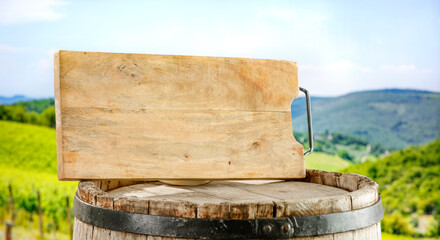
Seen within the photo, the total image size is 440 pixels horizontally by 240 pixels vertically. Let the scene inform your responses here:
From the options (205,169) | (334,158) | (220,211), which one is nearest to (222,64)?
(205,169)

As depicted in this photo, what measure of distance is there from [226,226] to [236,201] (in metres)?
0.18

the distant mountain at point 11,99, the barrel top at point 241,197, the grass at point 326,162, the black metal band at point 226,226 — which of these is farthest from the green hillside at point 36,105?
the black metal band at point 226,226

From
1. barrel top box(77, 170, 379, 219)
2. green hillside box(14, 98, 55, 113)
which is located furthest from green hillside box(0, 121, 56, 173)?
barrel top box(77, 170, 379, 219)

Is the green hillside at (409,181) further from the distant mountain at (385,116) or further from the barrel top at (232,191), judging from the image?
the barrel top at (232,191)

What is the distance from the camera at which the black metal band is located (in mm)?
1054

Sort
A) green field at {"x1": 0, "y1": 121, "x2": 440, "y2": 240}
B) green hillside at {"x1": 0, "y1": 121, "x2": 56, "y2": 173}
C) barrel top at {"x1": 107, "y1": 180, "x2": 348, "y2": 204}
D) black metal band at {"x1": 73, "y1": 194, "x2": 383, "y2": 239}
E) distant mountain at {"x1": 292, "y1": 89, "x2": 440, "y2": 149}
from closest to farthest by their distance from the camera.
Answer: black metal band at {"x1": 73, "y1": 194, "x2": 383, "y2": 239}, barrel top at {"x1": 107, "y1": 180, "x2": 348, "y2": 204}, green field at {"x1": 0, "y1": 121, "x2": 440, "y2": 240}, green hillside at {"x1": 0, "y1": 121, "x2": 56, "y2": 173}, distant mountain at {"x1": 292, "y1": 89, "x2": 440, "y2": 149}

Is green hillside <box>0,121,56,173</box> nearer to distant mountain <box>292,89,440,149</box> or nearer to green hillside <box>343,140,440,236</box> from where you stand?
distant mountain <box>292,89,440,149</box>

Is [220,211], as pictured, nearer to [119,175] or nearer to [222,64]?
[119,175]

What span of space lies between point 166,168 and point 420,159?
4.08 metres

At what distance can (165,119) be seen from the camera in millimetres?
1540

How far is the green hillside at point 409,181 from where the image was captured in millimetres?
4555

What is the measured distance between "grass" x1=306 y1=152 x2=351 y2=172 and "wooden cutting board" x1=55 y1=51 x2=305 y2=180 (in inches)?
111

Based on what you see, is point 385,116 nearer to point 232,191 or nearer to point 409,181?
point 409,181

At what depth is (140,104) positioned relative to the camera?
1527mm
